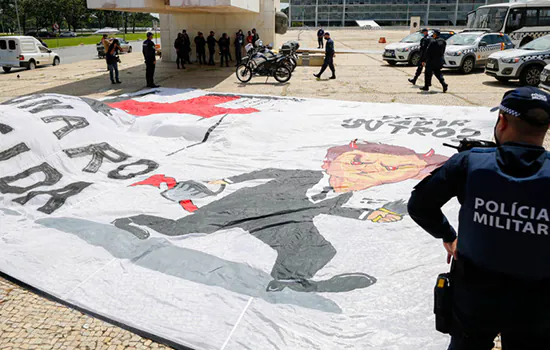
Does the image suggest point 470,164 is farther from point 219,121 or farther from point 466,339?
point 219,121

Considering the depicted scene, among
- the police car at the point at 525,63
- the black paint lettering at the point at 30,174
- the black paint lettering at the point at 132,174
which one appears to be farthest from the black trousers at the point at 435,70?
the black paint lettering at the point at 30,174

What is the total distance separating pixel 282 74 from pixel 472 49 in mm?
7491

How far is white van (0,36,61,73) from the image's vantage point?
2011 centimetres

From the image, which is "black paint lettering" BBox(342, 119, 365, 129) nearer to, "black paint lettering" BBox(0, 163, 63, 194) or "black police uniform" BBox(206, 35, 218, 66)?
"black paint lettering" BBox(0, 163, 63, 194)

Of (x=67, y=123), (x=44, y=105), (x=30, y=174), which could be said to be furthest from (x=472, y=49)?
(x=30, y=174)

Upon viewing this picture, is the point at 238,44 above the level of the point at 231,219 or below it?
above

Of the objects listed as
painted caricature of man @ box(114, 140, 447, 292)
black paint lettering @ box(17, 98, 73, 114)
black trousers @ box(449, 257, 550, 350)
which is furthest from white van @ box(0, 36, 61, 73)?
black trousers @ box(449, 257, 550, 350)

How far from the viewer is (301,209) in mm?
4582

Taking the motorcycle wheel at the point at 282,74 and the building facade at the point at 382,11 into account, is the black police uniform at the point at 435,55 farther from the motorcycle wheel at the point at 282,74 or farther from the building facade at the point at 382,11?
the building facade at the point at 382,11

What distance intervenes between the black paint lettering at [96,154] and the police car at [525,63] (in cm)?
1178

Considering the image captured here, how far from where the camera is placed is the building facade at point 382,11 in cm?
7656

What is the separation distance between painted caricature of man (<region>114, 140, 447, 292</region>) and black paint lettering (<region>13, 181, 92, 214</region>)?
774mm

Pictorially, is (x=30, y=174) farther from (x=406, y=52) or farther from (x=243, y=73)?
(x=406, y=52)

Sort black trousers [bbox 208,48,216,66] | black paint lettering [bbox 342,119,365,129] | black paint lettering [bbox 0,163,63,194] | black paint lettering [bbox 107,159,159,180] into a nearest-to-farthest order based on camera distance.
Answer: black paint lettering [bbox 0,163,63,194] < black paint lettering [bbox 107,159,159,180] < black paint lettering [bbox 342,119,365,129] < black trousers [bbox 208,48,216,66]
